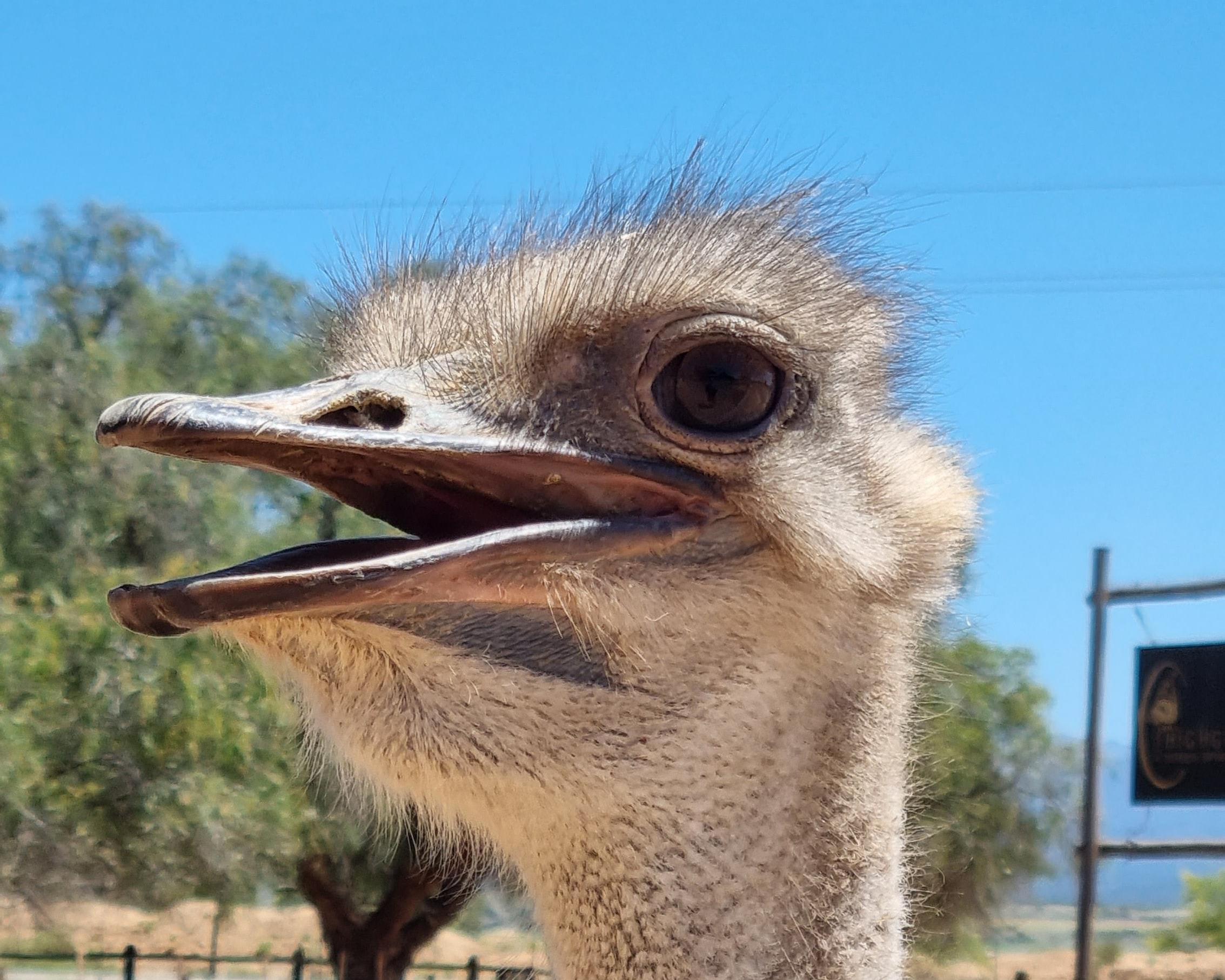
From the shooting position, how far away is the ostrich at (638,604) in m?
1.55

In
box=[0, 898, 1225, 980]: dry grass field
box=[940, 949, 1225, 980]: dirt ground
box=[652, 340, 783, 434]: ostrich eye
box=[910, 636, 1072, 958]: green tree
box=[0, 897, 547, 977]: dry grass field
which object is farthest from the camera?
box=[0, 897, 547, 977]: dry grass field

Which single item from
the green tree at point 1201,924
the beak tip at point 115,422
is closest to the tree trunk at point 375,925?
the green tree at point 1201,924

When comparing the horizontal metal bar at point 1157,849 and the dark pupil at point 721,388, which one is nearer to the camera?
the dark pupil at point 721,388

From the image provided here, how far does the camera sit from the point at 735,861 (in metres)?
1.67

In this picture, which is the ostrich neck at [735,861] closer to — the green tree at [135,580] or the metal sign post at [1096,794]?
the metal sign post at [1096,794]

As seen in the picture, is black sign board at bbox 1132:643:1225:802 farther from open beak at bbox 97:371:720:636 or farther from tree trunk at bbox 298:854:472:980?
tree trunk at bbox 298:854:472:980

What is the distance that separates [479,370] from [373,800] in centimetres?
54

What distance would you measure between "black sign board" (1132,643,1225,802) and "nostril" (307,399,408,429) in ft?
16.7

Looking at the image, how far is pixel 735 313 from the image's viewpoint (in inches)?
66.4

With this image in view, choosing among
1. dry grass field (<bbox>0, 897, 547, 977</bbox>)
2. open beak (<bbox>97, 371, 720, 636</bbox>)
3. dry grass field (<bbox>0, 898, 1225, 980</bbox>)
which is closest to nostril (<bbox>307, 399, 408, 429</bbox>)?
open beak (<bbox>97, 371, 720, 636</bbox>)

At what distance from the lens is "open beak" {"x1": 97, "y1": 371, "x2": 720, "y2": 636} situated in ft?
4.58

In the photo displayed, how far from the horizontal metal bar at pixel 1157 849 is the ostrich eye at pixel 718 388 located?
444 cm

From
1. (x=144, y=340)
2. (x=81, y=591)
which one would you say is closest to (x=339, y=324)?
(x=81, y=591)

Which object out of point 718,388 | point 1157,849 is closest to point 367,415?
point 718,388
